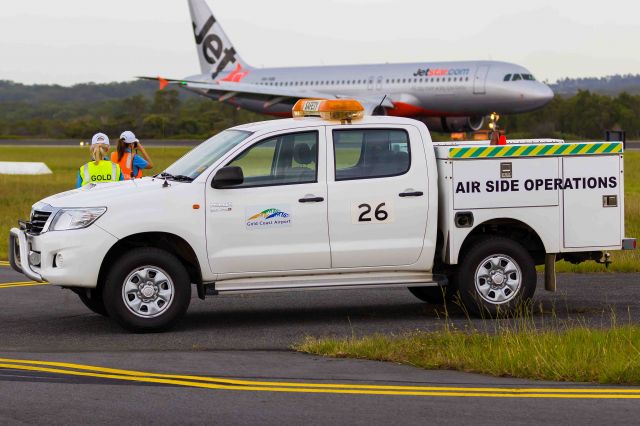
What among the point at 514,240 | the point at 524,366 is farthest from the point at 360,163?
the point at 524,366

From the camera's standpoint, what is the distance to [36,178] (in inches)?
1631

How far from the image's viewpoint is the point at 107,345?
1105 cm

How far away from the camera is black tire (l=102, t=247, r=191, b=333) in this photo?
37.8 feet

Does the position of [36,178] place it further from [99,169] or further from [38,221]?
[38,221]

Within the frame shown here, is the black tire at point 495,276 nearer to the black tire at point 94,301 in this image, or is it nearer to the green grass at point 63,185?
the green grass at point 63,185

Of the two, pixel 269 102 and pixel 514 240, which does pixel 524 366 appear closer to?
pixel 514 240

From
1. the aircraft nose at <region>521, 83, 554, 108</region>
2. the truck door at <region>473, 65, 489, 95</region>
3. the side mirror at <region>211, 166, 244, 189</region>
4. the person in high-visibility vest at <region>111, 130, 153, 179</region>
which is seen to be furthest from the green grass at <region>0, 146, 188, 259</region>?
the aircraft nose at <region>521, 83, 554, 108</region>

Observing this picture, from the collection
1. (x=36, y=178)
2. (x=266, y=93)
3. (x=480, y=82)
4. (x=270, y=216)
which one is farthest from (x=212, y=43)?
(x=270, y=216)

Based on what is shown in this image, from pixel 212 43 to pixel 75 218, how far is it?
186ft

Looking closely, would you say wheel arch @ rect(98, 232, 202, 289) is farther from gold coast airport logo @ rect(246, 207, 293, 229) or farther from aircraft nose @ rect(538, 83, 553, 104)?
aircraft nose @ rect(538, 83, 553, 104)

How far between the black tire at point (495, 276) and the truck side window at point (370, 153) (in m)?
1.07

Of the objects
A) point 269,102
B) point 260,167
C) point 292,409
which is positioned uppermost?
point 269,102

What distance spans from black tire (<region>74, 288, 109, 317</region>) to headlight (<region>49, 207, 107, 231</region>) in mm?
902

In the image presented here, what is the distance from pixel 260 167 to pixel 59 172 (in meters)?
36.2
